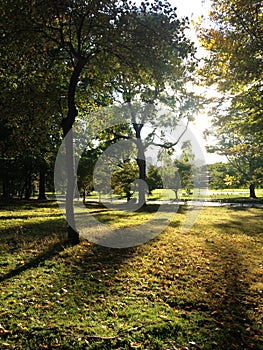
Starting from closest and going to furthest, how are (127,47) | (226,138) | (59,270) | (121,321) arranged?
(121,321) < (59,270) < (127,47) < (226,138)

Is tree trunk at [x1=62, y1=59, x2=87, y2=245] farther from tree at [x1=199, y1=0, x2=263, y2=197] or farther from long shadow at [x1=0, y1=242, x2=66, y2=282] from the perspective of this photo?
tree at [x1=199, y1=0, x2=263, y2=197]

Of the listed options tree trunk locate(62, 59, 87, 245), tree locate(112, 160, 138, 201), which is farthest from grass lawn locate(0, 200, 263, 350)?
tree locate(112, 160, 138, 201)

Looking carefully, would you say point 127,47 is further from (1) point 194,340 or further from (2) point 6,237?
(1) point 194,340

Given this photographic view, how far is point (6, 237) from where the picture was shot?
873 centimetres

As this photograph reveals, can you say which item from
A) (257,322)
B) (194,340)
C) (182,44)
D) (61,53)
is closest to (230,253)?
(257,322)

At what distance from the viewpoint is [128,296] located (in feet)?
17.2

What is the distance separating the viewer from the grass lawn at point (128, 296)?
154 inches

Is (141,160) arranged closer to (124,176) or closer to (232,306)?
(124,176)

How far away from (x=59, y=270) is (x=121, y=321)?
245 centimetres

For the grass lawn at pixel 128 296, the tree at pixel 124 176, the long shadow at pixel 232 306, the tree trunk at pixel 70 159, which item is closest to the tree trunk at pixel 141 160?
the tree at pixel 124 176

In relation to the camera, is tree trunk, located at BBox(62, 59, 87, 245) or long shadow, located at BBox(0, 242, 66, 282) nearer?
long shadow, located at BBox(0, 242, 66, 282)

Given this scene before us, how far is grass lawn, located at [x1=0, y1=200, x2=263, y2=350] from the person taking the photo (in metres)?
3.91

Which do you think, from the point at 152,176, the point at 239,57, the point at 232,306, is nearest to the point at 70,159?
the point at 232,306

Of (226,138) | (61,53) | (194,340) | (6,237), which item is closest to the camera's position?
(194,340)
